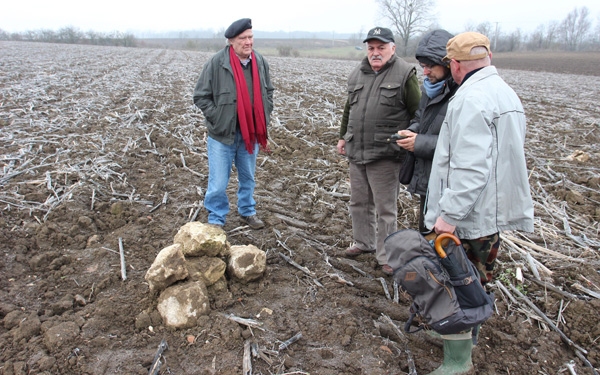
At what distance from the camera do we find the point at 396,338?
3.02 metres

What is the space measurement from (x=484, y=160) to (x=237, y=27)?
2.56 m

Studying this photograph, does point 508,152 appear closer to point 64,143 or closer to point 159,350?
point 159,350

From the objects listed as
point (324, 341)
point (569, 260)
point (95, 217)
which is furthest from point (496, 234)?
point (95, 217)

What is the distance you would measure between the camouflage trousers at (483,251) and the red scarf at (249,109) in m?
2.38

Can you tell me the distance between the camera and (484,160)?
2229 millimetres

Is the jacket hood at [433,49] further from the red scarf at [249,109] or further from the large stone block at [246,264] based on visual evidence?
the large stone block at [246,264]

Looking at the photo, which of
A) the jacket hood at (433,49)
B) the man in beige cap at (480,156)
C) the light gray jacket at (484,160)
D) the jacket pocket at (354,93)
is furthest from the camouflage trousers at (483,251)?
the jacket pocket at (354,93)

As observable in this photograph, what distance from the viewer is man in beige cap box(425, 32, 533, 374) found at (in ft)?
7.34

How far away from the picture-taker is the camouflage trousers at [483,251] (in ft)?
8.36

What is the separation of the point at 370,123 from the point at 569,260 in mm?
2479

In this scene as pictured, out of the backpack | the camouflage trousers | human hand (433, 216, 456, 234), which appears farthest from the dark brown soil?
human hand (433, 216, 456, 234)

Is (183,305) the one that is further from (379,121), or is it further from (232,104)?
(379,121)

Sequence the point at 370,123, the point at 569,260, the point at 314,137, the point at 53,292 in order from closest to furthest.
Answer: the point at 53,292 < the point at 370,123 < the point at 569,260 < the point at 314,137

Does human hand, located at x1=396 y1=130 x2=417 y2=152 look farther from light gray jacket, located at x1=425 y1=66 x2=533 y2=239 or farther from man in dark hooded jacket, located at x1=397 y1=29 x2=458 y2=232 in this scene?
light gray jacket, located at x1=425 y1=66 x2=533 y2=239
